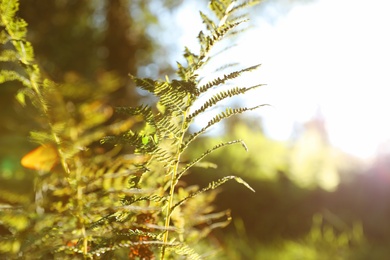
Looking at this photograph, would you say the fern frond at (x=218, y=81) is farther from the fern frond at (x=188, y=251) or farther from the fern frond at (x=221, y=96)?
the fern frond at (x=188, y=251)

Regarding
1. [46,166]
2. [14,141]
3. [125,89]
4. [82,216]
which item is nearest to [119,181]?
[46,166]

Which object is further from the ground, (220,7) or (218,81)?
(220,7)

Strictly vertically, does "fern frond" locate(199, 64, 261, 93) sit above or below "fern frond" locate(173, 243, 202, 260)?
above

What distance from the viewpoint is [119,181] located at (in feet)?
4.53

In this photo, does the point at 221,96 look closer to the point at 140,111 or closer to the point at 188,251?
the point at 140,111

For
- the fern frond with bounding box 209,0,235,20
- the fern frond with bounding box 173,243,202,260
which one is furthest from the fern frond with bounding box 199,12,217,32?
the fern frond with bounding box 173,243,202,260

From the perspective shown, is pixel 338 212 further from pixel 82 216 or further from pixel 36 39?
pixel 82 216

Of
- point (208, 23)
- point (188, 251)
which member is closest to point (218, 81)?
point (208, 23)

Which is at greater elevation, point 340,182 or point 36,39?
point 36,39

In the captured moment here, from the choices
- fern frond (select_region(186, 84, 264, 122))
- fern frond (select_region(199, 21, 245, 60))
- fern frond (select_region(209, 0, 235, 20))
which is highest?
fern frond (select_region(209, 0, 235, 20))

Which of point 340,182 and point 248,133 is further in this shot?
point 248,133

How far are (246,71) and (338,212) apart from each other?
28.4ft

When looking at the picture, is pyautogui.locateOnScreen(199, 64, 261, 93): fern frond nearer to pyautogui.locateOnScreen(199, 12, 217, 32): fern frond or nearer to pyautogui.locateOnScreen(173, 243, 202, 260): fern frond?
pyautogui.locateOnScreen(199, 12, 217, 32): fern frond

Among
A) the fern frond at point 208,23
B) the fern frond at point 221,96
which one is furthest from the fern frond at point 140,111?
the fern frond at point 208,23
